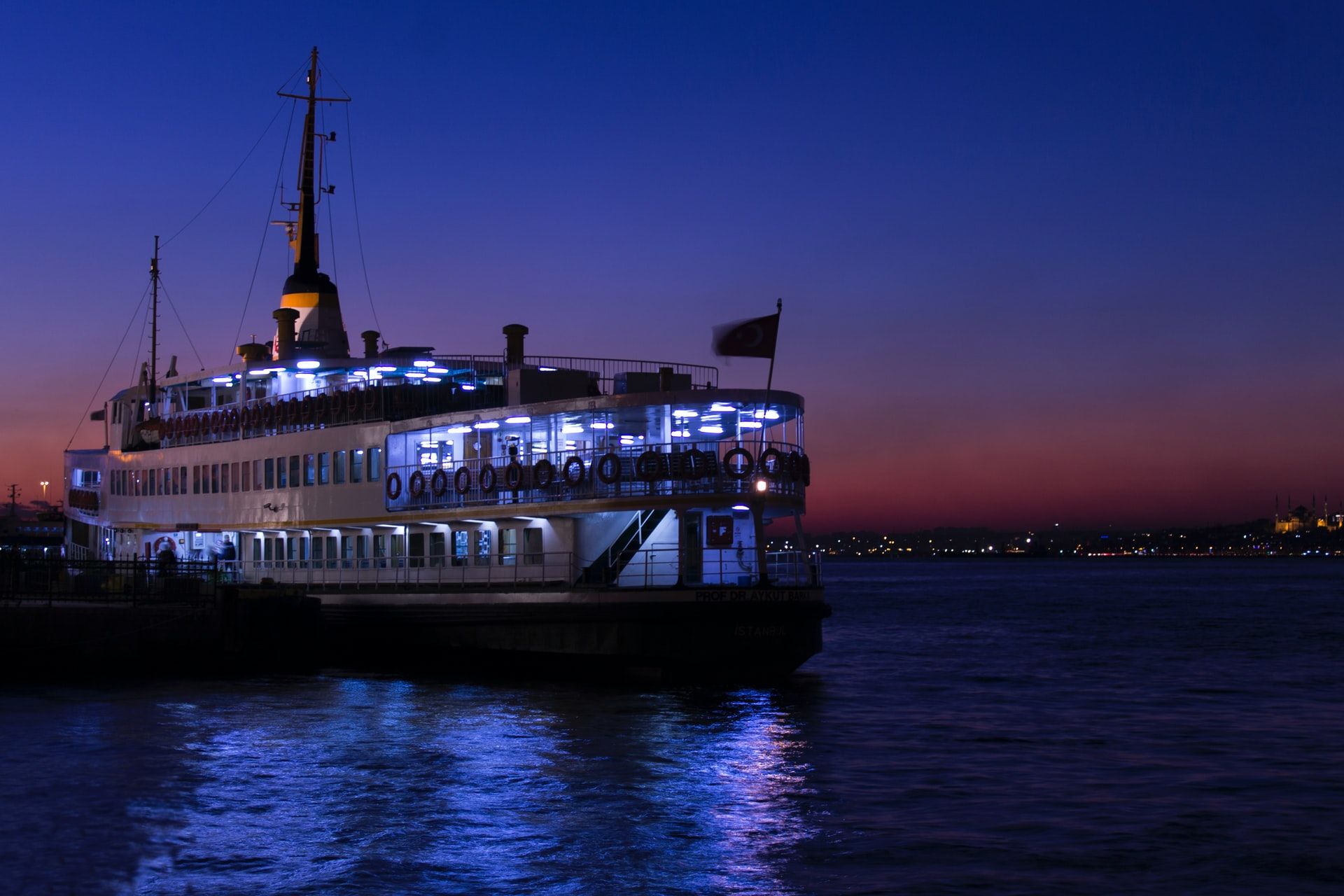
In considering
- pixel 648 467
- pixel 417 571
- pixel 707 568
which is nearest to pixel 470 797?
pixel 648 467

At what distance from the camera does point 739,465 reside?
28516 millimetres

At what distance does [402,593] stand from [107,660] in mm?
7447

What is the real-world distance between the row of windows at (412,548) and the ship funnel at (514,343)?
637 centimetres

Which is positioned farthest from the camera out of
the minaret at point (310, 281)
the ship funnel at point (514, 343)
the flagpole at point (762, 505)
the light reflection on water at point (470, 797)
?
the minaret at point (310, 281)

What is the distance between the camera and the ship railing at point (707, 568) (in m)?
29.2

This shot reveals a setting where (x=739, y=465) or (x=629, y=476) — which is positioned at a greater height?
(x=739, y=465)

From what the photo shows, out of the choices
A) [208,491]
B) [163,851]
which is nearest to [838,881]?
[163,851]

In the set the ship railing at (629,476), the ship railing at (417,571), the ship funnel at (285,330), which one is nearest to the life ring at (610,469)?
the ship railing at (629,476)

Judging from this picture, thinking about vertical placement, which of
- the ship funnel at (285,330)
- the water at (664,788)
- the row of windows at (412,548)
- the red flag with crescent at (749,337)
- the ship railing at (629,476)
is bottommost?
the water at (664,788)

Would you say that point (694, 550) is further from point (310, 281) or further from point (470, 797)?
point (310, 281)

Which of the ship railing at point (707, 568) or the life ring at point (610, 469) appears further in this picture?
the ship railing at point (707, 568)

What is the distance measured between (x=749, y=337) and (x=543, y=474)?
5.67m

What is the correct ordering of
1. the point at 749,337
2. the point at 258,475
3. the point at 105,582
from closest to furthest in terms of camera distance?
the point at 749,337 → the point at 105,582 → the point at 258,475

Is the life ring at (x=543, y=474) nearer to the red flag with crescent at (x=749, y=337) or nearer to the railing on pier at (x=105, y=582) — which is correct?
the red flag with crescent at (x=749, y=337)
